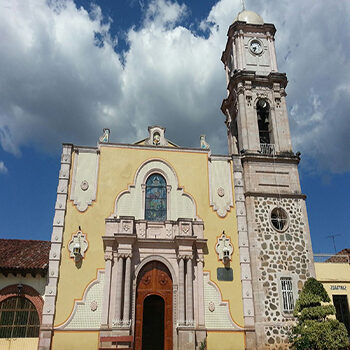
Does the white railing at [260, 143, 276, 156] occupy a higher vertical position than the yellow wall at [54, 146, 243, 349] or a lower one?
higher

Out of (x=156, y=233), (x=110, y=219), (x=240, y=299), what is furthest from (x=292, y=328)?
(x=110, y=219)

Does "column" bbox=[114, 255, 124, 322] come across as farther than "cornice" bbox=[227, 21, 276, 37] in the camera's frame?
No

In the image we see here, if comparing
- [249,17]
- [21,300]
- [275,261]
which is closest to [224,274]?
Result: [275,261]

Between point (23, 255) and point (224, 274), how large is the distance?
9.86 meters

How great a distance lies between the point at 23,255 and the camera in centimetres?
1734

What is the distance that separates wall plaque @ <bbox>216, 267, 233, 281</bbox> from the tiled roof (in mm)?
8086

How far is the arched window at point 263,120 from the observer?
70.0ft

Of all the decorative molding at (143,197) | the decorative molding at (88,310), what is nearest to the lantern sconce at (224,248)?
the decorative molding at (143,197)

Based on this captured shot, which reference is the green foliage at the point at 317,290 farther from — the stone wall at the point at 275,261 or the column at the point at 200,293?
the column at the point at 200,293

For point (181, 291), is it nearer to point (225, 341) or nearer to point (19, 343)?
point (225, 341)

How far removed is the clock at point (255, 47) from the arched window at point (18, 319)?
19045 mm

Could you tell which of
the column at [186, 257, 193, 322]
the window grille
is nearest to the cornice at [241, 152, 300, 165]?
the window grille

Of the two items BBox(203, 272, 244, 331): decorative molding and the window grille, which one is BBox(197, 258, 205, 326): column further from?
the window grille

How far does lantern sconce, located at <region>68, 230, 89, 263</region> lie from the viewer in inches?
644
